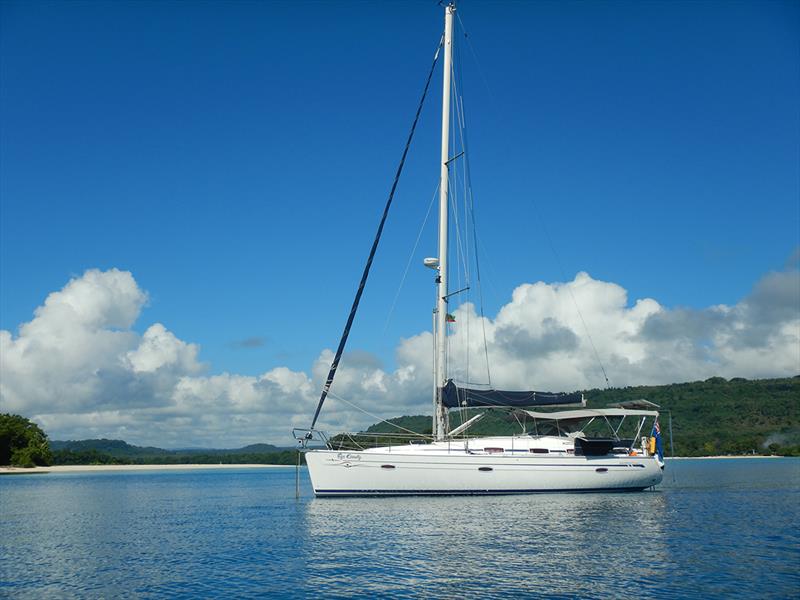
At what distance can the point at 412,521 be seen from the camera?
2945 centimetres

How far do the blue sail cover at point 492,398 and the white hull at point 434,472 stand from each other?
107 inches

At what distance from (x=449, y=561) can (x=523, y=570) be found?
2.48 m

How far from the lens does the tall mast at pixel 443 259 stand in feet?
130

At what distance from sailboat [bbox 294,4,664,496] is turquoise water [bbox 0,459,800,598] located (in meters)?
1.16

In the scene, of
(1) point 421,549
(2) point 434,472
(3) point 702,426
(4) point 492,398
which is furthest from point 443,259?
(3) point 702,426

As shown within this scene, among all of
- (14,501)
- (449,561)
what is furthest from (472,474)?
(14,501)

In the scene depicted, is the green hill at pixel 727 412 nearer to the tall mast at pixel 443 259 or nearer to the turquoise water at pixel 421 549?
the tall mast at pixel 443 259

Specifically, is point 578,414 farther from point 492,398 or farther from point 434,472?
point 434,472

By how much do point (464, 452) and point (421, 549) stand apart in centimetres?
1552

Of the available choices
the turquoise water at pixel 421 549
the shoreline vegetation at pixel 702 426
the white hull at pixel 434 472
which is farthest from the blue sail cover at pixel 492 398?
the shoreline vegetation at pixel 702 426

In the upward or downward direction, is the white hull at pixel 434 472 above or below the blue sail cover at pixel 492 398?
below

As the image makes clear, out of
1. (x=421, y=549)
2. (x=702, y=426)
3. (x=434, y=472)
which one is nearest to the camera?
(x=421, y=549)

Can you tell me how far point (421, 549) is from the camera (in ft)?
76.6

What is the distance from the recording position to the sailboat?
3772cm
